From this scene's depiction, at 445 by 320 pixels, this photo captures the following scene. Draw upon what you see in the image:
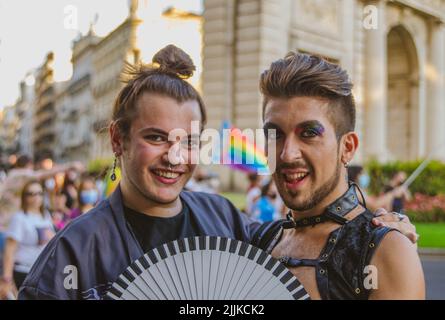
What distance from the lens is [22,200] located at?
4.81 meters

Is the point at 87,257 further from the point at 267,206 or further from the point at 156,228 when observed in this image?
the point at 267,206

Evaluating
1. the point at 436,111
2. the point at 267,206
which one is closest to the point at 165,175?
the point at 267,206

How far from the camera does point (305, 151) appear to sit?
69.1 inches

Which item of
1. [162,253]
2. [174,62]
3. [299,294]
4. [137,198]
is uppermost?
[174,62]

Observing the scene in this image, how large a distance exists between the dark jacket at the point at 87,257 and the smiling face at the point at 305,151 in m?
0.49

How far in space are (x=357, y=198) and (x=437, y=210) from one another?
12.6 meters

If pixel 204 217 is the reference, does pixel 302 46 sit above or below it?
above

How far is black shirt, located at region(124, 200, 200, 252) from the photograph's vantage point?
6.37 feet

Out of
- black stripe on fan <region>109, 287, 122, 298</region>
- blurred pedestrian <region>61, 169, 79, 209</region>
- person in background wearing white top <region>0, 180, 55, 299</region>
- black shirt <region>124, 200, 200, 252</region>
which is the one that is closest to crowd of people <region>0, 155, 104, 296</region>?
person in background wearing white top <region>0, 180, 55, 299</region>

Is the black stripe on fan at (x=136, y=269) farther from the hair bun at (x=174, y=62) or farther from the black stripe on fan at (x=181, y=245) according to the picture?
the hair bun at (x=174, y=62)

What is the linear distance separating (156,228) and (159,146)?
0.27 meters

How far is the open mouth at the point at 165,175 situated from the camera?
1.89 metres

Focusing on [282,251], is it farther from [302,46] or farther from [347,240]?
[302,46]
